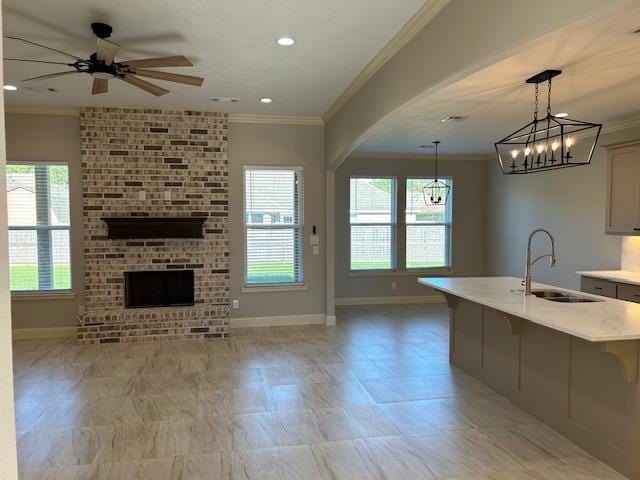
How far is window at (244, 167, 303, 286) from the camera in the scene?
20.6 ft

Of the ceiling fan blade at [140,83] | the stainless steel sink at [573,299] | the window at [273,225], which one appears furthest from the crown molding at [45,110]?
the stainless steel sink at [573,299]

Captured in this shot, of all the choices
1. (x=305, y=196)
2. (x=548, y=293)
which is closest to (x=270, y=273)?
(x=305, y=196)

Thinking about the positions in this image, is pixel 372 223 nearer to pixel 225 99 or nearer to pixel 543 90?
pixel 225 99

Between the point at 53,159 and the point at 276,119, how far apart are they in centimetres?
293

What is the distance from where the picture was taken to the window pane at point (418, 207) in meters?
8.17

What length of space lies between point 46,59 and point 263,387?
3.55 m

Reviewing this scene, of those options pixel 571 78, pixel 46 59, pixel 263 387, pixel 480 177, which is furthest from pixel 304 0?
pixel 480 177

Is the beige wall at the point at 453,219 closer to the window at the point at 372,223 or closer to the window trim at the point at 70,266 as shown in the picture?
the window at the point at 372,223

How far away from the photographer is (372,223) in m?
8.02

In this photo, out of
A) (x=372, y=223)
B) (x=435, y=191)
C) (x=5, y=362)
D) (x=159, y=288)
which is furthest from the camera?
(x=435, y=191)

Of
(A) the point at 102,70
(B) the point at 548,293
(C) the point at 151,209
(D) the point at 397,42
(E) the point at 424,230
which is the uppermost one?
(D) the point at 397,42

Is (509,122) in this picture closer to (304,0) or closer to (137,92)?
(304,0)

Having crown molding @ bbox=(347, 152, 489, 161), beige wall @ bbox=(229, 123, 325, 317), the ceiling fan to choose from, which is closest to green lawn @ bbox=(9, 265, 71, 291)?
beige wall @ bbox=(229, 123, 325, 317)

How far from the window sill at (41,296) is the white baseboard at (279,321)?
2117mm
